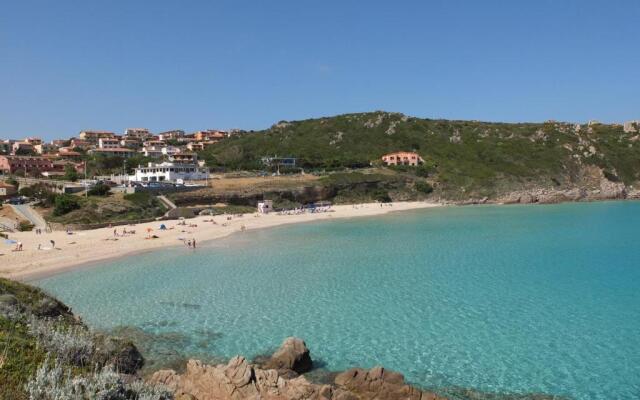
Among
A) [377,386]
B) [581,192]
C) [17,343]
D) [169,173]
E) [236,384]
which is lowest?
[377,386]

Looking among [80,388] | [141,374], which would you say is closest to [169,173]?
[141,374]

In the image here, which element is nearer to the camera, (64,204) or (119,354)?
(119,354)

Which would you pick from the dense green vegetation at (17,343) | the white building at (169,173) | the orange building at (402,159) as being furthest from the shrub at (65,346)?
the orange building at (402,159)

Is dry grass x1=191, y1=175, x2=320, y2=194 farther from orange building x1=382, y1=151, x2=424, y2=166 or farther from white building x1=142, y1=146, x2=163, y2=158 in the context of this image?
white building x1=142, y1=146, x2=163, y2=158

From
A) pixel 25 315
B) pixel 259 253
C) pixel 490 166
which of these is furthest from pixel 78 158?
pixel 25 315

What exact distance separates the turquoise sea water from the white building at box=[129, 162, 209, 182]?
37.9m

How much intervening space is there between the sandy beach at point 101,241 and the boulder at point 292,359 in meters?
21.3

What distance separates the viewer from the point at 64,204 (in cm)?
4869

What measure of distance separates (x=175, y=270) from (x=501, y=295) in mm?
20237

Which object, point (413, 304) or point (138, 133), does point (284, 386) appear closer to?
point (413, 304)

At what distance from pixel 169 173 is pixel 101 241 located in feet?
122

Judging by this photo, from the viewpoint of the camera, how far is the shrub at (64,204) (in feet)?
158

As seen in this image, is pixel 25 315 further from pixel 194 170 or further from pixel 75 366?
pixel 194 170

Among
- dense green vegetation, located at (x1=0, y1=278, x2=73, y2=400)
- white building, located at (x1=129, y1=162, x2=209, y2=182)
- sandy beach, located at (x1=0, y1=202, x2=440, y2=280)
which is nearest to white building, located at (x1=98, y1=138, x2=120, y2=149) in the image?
white building, located at (x1=129, y1=162, x2=209, y2=182)
